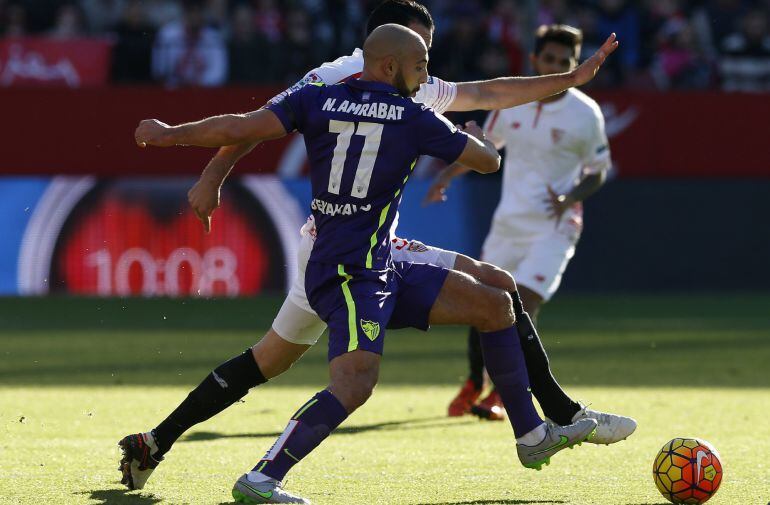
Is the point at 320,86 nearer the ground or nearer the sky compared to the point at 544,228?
nearer the sky

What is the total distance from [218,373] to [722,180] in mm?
11635

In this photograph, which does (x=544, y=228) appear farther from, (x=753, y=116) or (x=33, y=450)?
(x=753, y=116)

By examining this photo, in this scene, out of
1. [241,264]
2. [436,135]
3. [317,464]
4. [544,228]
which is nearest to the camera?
[436,135]

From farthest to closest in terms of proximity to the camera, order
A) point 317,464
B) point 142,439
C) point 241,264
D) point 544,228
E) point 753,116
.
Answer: point 753,116 → point 241,264 → point 544,228 → point 317,464 → point 142,439

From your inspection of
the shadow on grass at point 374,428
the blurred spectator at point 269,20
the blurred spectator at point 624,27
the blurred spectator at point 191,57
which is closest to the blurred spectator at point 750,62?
the blurred spectator at point 624,27

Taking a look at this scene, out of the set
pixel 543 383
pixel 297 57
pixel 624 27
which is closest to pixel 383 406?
pixel 543 383

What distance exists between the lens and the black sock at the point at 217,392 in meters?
6.18

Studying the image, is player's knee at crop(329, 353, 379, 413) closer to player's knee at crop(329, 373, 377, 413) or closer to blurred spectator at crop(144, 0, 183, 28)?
player's knee at crop(329, 373, 377, 413)

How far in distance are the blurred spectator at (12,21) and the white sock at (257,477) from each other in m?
13.2

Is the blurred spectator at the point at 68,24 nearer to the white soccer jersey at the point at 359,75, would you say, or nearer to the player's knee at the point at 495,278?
the white soccer jersey at the point at 359,75

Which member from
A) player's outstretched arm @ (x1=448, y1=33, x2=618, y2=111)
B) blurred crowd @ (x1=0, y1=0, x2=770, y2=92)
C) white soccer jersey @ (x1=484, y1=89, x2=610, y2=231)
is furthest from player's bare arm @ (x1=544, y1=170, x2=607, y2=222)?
blurred crowd @ (x1=0, y1=0, x2=770, y2=92)

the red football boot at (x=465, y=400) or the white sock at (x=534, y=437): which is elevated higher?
the white sock at (x=534, y=437)

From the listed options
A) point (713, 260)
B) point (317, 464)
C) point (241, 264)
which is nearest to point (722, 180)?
point (713, 260)

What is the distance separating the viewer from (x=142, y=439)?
5980mm
